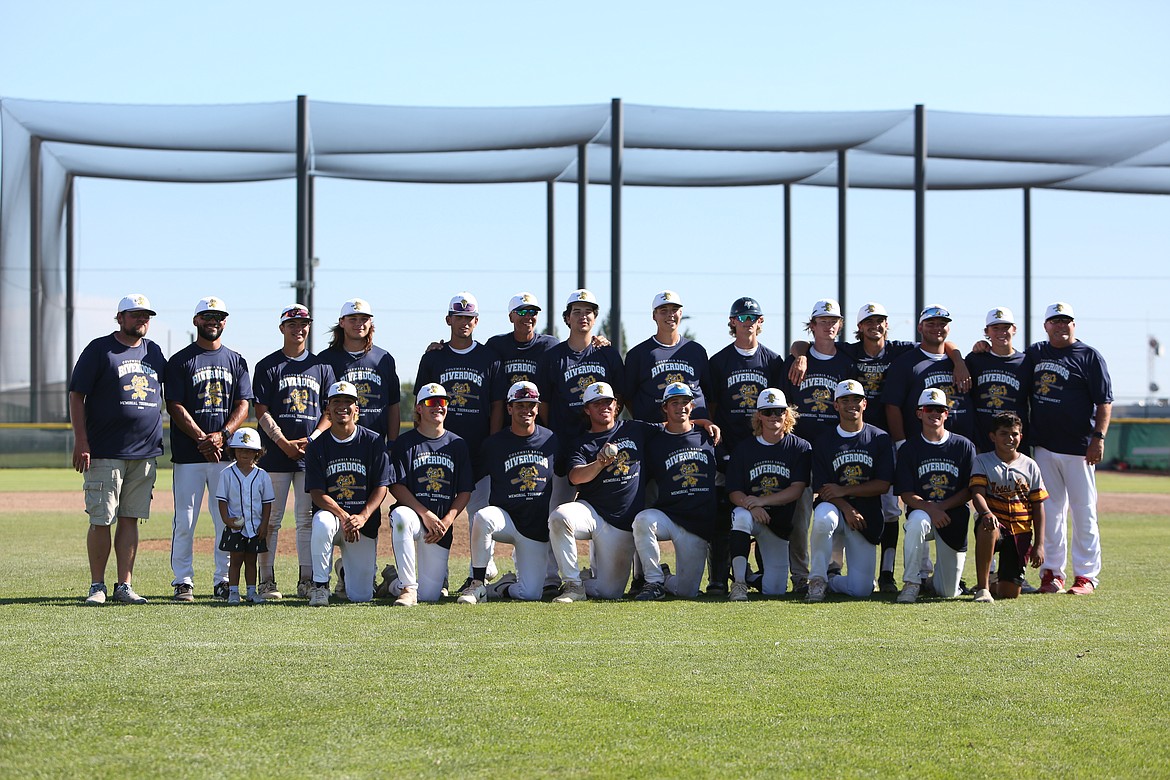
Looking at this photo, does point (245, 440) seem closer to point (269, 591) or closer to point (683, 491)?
point (269, 591)

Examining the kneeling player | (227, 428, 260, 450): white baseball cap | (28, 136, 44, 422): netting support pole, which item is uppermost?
(28, 136, 44, 422): netting support pole

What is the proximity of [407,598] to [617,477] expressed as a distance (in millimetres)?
1491

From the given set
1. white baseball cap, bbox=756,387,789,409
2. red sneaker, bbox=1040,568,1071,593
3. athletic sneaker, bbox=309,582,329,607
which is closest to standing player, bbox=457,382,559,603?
athletic sneaker, bbox=309,582,329,607

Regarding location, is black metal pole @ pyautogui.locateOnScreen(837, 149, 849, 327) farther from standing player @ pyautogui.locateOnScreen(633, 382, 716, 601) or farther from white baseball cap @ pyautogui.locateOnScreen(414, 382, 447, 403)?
white baseball cap @ pyautogui.locateOnScreen(414, 382, 447, 403)

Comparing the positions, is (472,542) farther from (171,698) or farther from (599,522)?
(171,698)

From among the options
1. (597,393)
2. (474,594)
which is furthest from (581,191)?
(474,594)

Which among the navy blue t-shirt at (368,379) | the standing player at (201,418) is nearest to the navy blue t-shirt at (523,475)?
the navy blue t-shirt at (368,379)

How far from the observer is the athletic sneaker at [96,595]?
21.7 feet

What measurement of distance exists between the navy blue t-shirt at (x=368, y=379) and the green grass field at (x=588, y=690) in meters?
1.32

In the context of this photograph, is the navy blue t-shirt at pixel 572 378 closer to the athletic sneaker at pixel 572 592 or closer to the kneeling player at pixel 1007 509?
the athletic sneaker at pixel 572 592

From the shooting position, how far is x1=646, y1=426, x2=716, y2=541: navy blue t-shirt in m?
7.30

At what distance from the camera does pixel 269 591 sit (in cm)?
708

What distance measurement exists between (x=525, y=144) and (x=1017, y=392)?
10.8 m

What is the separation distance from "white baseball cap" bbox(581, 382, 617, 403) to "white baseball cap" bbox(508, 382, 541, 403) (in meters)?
0.31
